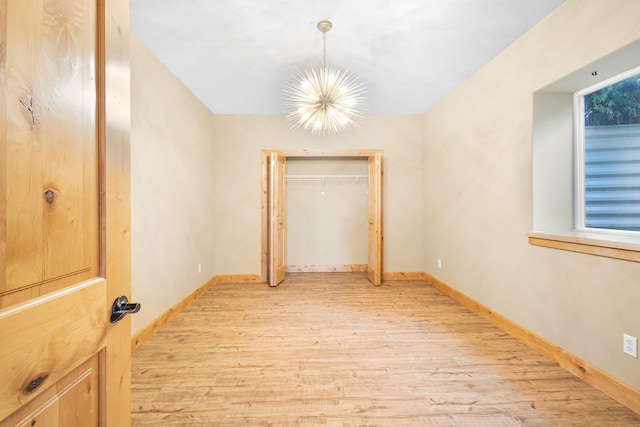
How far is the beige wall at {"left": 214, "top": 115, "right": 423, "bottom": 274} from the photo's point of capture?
4281 mm

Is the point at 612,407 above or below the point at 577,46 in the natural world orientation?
below

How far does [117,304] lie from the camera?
0.80 metres

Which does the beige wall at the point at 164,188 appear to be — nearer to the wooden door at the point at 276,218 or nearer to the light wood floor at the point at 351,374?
the light wood floor at the point at 351,374

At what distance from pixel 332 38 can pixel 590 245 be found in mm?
2576

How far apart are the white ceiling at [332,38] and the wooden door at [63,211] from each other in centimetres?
169

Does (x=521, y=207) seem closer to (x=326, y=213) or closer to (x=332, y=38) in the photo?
(x=332, y=38)

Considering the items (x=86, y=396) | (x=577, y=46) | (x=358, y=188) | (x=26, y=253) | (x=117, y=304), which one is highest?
(x=577, y=46)

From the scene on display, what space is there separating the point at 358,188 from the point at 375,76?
2069 mm

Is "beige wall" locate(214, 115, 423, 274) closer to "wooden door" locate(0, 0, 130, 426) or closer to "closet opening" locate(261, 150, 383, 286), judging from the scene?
"closet opening" locate(261, 150, 383, 286)

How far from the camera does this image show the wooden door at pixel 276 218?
159 inches

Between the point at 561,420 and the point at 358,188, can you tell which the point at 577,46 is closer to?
the point at 561,420

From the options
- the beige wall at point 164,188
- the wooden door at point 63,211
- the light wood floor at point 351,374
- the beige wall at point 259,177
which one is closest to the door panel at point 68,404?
the wooden door at point 63,211

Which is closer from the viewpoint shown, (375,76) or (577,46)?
(577,46)

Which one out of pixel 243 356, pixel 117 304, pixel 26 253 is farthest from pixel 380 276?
pixel 26 253
